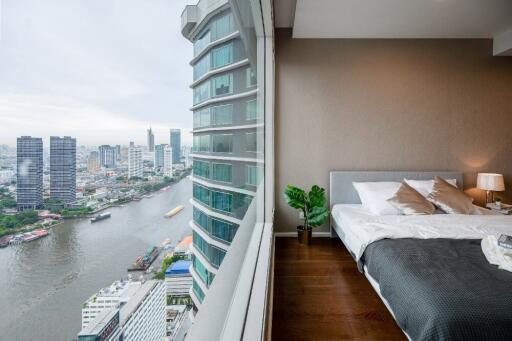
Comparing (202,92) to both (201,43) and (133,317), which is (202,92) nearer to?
(201,43)

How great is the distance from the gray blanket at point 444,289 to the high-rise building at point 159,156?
1.41m

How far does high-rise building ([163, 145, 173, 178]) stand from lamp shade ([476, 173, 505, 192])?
4150mm

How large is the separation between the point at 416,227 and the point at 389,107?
1.86 m

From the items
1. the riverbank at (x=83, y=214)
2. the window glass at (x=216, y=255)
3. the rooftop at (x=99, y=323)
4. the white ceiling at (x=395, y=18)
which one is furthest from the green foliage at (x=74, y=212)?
the white ceiling at (x=395, y=18)

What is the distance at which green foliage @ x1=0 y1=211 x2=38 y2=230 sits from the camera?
208mm

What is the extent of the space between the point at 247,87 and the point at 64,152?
1441 millimetres

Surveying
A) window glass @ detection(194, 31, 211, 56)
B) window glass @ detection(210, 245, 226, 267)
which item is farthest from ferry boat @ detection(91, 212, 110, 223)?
window glass @ detection(210, 245, 226, 267)

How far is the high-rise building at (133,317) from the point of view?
30 centimetres

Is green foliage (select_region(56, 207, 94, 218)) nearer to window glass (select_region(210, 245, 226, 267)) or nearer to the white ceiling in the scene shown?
window glass (select_region(210, 245, 226, 267))

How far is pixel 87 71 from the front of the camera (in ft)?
1.05

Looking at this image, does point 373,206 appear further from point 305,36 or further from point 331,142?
point 305,36

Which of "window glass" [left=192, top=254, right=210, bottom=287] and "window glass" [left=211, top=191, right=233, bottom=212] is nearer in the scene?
"window glass" [left=192, top=254, right=210, bottom=287]

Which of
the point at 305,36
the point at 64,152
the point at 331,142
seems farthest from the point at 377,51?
Answer: the point at 64,152

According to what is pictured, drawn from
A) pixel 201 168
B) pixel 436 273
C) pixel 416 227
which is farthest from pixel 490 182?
pixel 201 168
